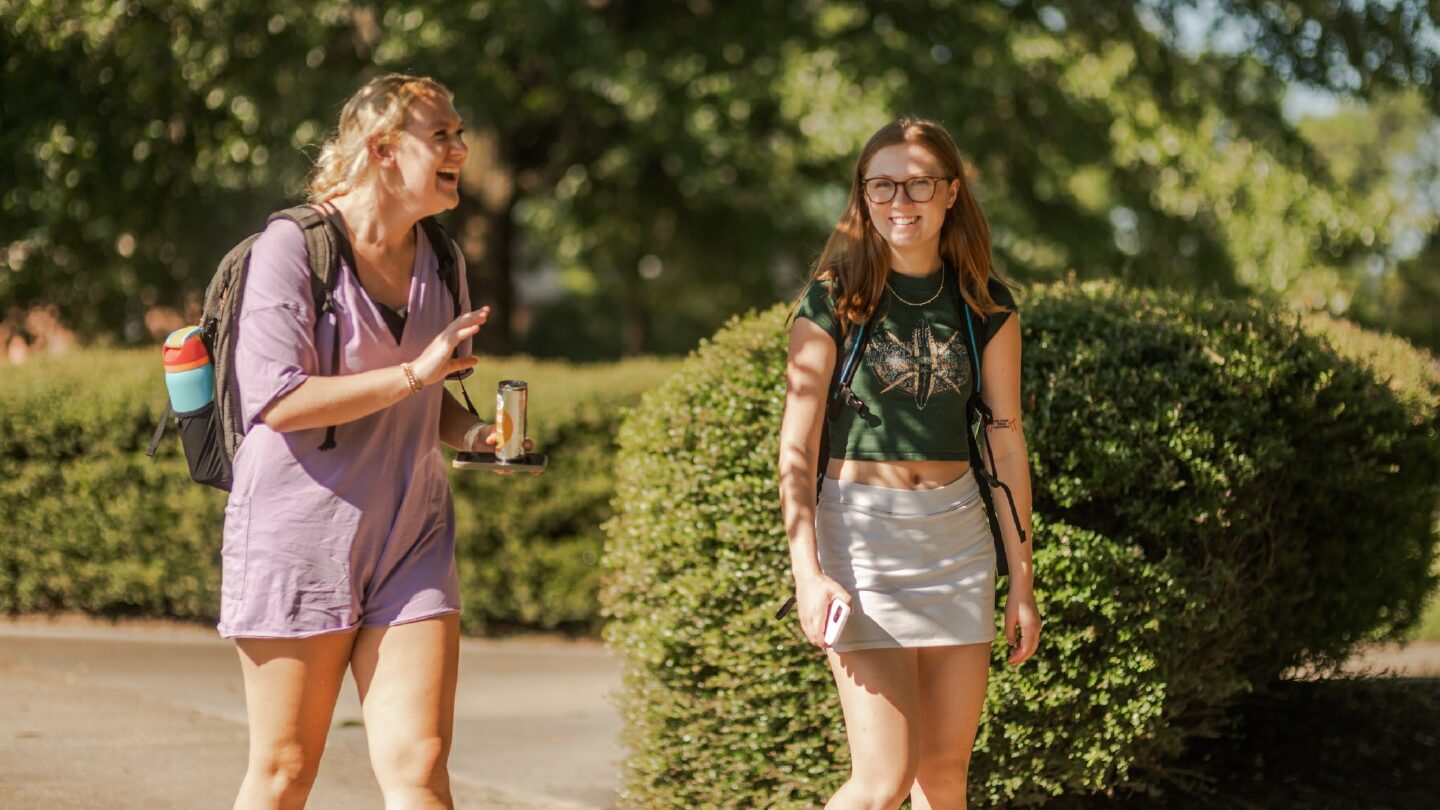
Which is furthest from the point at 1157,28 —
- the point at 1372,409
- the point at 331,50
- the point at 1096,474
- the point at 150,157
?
the point at 1096,474

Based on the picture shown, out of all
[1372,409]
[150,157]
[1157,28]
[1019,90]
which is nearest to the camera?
[1372,409]

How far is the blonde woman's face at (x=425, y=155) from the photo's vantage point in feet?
10.0

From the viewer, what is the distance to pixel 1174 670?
4438 millimetres

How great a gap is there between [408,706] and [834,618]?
33.2 inches

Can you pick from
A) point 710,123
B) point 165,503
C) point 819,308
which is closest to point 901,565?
point 819,308

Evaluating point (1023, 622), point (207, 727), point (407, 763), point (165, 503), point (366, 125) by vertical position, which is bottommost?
point (207, 727)

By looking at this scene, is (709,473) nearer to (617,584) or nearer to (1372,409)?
(617,584)

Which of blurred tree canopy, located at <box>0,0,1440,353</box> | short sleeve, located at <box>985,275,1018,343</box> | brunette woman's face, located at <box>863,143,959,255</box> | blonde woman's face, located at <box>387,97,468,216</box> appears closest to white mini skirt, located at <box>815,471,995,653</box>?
short sleeve, located at <box>985,275,1018,343</box>

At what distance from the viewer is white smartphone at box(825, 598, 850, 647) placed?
3.02 meters

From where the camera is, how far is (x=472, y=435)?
11.0ft

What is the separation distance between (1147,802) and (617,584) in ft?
6.18

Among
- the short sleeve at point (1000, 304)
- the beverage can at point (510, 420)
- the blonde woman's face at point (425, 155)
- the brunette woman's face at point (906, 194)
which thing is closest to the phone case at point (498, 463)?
the beverage can at point (510, 420)

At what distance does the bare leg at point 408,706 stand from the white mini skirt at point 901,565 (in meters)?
0.81

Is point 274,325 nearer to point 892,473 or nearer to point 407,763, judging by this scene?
point 407,763
